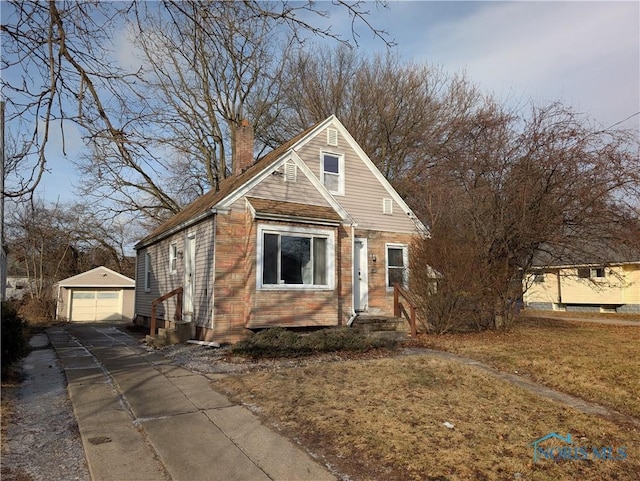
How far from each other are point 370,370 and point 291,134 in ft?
74.1

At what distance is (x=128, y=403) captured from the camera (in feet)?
21.2

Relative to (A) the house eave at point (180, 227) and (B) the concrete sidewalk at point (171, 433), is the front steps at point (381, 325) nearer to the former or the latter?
(A) the house eave at point (180, 227)

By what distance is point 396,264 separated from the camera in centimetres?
1603

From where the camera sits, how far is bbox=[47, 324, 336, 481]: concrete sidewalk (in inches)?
168

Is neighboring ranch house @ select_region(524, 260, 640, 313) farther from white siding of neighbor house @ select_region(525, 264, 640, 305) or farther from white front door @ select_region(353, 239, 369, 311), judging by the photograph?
white front door @ select_region(353, 239, 369, 311)

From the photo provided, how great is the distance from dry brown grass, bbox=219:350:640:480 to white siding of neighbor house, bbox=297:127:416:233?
312 inches

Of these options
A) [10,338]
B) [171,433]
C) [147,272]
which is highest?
[147,272]

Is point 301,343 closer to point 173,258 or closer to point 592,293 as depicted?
point 173,258

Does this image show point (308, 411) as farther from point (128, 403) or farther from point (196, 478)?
point (128, 403)

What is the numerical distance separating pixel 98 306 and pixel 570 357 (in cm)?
2641

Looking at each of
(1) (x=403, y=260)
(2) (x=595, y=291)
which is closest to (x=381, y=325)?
(1) (x=403, y=260)

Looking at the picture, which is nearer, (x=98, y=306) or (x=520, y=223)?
(x=520, y=223)

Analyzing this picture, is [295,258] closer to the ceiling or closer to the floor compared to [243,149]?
closer to the floor

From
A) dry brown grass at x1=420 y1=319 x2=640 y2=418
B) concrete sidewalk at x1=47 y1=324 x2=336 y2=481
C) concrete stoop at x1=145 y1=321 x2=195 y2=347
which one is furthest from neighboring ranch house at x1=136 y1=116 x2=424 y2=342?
concrete sidewalk at x1=47 y1=324 x2=336 y2=481
